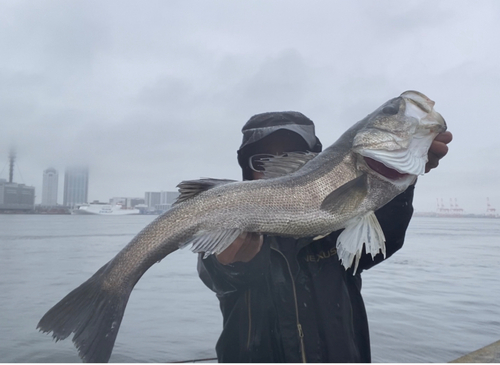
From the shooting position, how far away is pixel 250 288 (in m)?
2.79

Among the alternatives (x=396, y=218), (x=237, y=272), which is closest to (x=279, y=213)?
(x=237, y=272)

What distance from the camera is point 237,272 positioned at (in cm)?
268

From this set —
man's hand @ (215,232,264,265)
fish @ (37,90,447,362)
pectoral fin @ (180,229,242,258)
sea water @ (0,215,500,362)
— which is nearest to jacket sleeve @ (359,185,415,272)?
fish @ (37,90,447,362)

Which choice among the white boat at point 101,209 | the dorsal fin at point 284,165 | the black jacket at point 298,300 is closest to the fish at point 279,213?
the dorsal fin at point 284,165

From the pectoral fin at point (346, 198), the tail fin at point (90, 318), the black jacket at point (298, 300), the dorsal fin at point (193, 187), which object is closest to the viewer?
the tail fin at point (90, 318)

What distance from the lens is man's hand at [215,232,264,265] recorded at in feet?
8.07

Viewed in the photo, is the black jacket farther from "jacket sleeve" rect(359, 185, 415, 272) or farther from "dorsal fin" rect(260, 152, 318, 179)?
"dorsal fin" rect(260, 152, 318, 179)

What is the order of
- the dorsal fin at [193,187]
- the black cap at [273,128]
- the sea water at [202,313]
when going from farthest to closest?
the sea water at [202,313] < the black cap at [273,128] < the dorsal fin at [193,187]

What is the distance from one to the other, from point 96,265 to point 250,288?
1692 centimetres

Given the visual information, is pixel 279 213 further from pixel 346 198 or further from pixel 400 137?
pixel 400 137

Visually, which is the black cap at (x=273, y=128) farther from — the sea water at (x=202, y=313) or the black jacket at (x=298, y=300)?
the sea water at (x=202, y=313)

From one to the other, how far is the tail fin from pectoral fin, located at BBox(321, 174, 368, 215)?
146cm

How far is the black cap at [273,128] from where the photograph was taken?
3201 millimetres

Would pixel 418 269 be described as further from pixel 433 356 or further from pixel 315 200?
pixel 315 200
